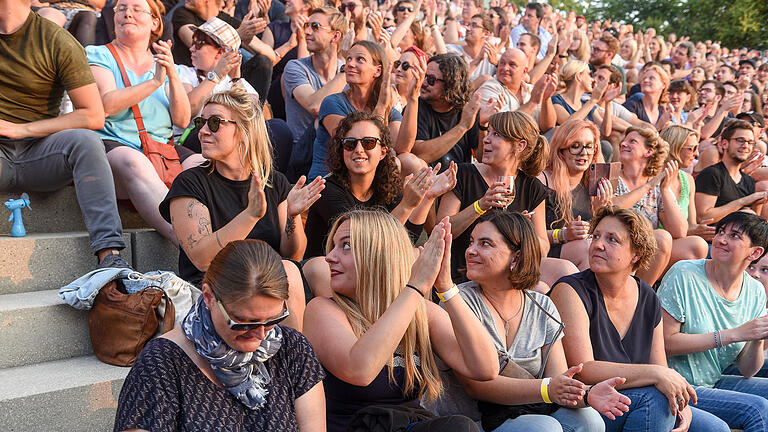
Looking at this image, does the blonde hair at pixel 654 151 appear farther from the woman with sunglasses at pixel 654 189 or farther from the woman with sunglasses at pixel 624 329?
the woman with sunglasses at pixel 624 329

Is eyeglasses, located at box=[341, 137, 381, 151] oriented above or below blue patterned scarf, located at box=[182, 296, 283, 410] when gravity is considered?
above

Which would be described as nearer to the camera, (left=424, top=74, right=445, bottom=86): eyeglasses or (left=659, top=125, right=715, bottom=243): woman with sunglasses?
(left=424, top=74, right=445, bottom=86): eyeglasses

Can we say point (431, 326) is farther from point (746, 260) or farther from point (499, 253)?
point (746, 260)

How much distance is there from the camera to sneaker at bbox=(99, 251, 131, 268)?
3361 mm

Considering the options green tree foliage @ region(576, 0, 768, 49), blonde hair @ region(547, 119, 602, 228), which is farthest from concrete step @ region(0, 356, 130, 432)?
green tree foliage @ region(576, 0, 768, 49)

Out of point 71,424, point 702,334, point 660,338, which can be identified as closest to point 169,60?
point 71,424

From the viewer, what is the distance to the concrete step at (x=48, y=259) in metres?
3.41

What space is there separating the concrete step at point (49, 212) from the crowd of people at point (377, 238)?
197 millimetres

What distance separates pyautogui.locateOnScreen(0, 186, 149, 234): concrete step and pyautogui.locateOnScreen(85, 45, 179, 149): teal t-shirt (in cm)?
40

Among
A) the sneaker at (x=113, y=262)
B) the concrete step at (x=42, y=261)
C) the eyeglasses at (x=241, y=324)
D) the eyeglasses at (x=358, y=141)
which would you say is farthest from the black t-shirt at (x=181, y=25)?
the eyeglasses at (x=241, y=324)

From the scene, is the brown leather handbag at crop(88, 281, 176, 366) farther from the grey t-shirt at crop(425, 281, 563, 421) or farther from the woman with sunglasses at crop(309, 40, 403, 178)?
the woman with sunglasses at crop(309, 40, 403, 178)

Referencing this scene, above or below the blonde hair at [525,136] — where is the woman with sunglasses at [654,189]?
below

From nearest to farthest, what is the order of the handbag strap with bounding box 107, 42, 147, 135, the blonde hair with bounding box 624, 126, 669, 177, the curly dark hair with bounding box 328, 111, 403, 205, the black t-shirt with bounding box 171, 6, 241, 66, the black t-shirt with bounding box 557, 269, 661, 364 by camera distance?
the black t-shirt with bounding box 557, 269, 661, 364
the curly dark hair with bounding box 328, 111, 403, 205
the handbag strap with bounding box 107, 42, 147, 135
the blonde hair with bounding box 624, 126, 669, 177
the black t-shirt with bounding box 171, 6, 241, 66

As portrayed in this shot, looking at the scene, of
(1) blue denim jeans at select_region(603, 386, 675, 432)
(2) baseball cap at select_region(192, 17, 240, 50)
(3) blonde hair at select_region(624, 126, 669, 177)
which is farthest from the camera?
(3) blonde hair at select_region(624, 126, 669, 177)
